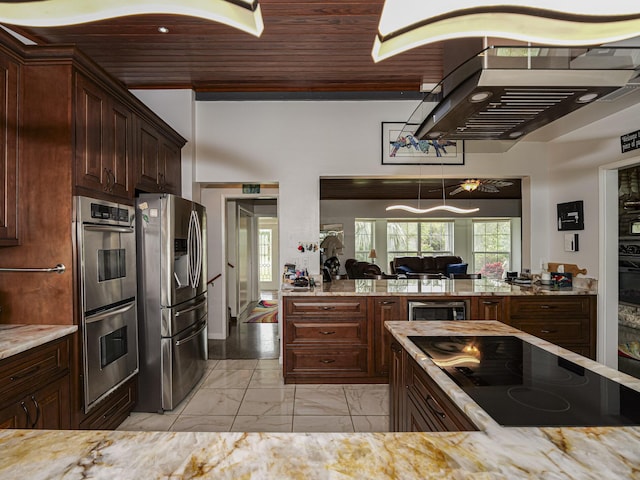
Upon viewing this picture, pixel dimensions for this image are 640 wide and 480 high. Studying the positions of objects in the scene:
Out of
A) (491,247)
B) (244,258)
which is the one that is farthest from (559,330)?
(491,247)

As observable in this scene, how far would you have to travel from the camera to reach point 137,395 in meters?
2.75

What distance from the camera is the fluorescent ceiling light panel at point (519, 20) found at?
796mm

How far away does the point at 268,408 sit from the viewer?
281cm

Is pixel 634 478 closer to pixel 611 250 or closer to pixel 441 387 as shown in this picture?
pixel 441 387

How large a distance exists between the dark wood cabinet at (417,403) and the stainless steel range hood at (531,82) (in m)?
1.18

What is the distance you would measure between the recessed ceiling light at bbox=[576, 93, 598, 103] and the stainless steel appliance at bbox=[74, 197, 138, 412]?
261cm

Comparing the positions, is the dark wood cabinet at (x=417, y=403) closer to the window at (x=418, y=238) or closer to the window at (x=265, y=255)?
the window at (x=265, y=255)

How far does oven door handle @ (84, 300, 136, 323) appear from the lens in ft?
7.13

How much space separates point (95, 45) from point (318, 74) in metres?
1.86

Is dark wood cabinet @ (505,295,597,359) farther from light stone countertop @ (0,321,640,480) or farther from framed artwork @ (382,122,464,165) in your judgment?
light stone countertop @ (0,321,640,480)

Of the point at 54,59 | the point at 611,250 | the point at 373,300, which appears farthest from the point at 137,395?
the point at 611,250

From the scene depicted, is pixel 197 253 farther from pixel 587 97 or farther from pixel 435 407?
pixel 587 97

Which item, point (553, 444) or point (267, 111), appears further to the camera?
point (267, 111)

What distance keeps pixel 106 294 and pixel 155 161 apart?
1.30 m
